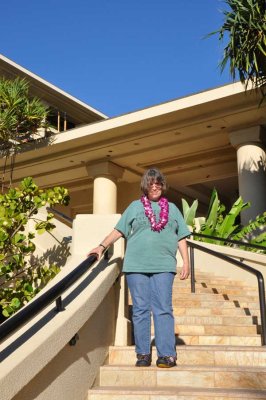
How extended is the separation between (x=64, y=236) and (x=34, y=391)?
5.05 m

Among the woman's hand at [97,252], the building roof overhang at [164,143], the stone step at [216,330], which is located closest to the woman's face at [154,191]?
the woman's hand at [97,252]

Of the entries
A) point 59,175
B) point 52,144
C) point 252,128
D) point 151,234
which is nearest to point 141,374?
point 151,234

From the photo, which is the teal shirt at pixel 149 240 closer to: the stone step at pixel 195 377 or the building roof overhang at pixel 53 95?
the stone step at pixel 195 377

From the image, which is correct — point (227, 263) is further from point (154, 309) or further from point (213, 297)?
point (154, 309)

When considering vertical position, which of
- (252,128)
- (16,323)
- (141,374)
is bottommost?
(141,374)

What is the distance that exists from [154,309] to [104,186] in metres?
12.9

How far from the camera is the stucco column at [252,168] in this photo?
1278 cm

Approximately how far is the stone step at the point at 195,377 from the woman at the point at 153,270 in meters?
0.07

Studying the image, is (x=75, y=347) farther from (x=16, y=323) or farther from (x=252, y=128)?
(x=252, y=128)

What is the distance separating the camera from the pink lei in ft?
12.1

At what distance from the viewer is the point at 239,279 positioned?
8.50 meters

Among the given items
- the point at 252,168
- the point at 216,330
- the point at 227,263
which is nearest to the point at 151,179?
the point at 216,330

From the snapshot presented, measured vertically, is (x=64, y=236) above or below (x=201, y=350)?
above

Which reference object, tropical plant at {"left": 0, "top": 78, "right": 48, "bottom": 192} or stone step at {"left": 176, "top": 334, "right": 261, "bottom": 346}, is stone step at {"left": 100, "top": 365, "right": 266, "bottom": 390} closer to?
stone step at {"left": 176, "top": 334, "right": 261, "bottom": 346}
